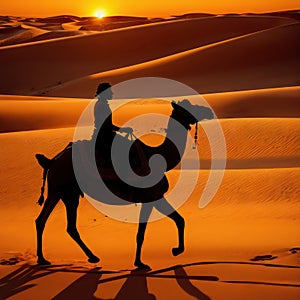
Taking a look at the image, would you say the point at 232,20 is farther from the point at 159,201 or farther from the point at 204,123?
the point at 159,201

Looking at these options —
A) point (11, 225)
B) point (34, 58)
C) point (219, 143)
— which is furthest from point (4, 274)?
point (34, 58)

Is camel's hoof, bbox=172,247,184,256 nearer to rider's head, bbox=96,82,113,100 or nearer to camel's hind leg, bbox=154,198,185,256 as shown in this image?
camel's hind leg, bbox=154,198,185,256

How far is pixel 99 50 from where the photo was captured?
183 feet

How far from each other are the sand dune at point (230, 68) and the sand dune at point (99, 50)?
23.4 feet

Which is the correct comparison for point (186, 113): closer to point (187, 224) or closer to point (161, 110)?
point (187, 224)

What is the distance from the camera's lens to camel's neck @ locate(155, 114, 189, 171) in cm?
734

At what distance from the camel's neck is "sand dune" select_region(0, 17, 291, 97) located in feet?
120

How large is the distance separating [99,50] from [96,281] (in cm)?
5015

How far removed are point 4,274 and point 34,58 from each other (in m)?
47.1

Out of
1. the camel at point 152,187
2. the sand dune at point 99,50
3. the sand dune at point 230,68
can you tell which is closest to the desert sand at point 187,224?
the camel at point 152,187

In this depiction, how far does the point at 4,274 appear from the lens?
24.1ft

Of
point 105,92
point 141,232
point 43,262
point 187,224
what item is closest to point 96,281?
point 141,232

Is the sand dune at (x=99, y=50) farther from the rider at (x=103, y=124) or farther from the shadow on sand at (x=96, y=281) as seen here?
the shadow on sand at (x=96, y=281)

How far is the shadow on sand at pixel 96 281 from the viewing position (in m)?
6.37
